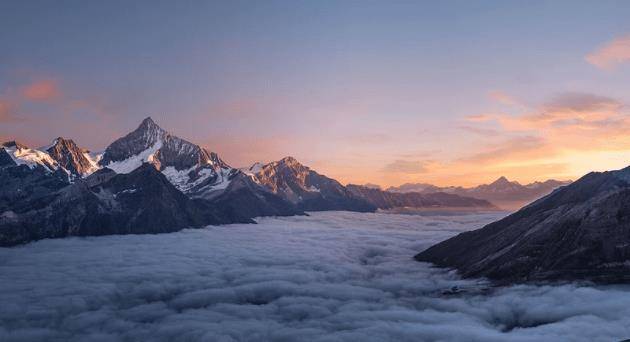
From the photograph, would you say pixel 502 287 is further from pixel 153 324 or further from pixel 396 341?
pixel 153 324

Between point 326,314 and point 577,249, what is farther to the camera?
point 577,249

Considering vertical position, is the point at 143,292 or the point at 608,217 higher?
the point at 608,217

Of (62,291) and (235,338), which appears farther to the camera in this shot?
(62,291)

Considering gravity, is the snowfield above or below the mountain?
below

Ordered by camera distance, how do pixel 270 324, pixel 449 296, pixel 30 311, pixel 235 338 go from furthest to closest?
1. pixel 449 296
2. pixel 30 311
3. pixel 270 324
4. pixel 235 338

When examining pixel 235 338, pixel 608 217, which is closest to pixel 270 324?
pixel 235 338

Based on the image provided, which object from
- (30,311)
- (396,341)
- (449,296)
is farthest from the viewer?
(449,296)

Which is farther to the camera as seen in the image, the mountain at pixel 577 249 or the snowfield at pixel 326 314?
the mountain at pixel 577 249

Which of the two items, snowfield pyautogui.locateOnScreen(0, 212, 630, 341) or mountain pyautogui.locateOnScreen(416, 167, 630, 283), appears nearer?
snowfield pyautogui.locateOnScreen(0, 212, 630, 341)

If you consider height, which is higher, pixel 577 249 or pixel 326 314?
pixel 577 249

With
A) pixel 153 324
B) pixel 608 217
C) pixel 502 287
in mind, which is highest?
pixel 608 217

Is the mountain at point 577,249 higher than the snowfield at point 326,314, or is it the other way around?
the mountain at point 577,249
